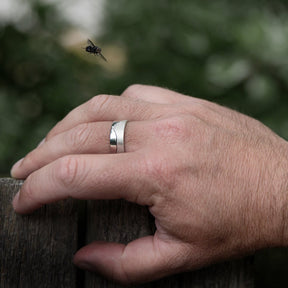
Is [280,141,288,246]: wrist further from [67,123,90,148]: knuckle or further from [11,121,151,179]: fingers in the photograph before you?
[67,123,90,148]: knuckle

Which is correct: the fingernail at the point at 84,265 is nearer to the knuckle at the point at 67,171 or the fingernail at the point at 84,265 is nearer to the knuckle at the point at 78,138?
the knuckle at the point at 67,171

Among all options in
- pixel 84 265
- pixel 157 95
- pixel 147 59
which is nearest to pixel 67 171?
pixel 84 265

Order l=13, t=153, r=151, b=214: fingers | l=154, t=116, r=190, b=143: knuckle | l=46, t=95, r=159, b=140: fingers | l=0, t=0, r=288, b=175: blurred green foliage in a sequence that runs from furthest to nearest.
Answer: l=0, t=0, r=288, b=175: blurred green foliage → l=46, t=95, r=159, b=140: fingers → l=154, t=116, r=190, b=143: knuckle → l=13, t=153, r=151, b=214: fingers

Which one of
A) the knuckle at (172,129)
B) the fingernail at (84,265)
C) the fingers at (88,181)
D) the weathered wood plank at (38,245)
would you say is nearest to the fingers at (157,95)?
the knuckle at (172,129)

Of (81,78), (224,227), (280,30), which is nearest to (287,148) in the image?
(224,227)

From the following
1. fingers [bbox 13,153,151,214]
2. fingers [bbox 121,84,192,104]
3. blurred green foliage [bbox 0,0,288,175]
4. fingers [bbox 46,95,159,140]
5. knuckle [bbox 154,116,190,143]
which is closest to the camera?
fingers [bbox 13,153,151,214]

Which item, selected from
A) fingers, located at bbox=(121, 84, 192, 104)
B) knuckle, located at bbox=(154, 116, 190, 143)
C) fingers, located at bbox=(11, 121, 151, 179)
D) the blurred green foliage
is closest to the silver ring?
fingers, located at bbox=(11, 121, 151, 179)

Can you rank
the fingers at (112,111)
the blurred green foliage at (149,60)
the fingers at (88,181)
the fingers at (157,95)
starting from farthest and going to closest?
the blurred green foliage at (149,60) → the fingers at (157,95) → the fingers at (112,111) → the fingers at (88,181)
